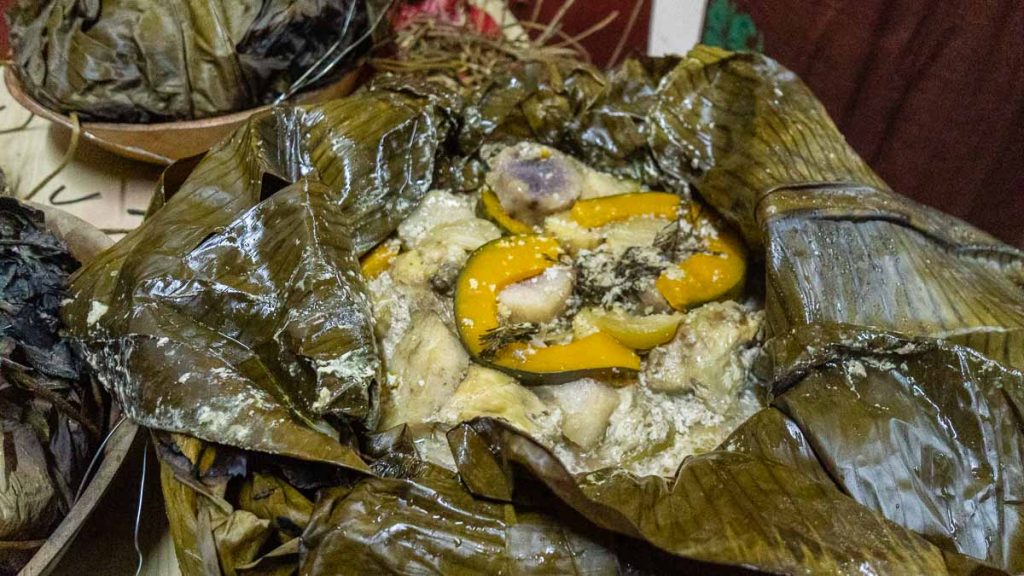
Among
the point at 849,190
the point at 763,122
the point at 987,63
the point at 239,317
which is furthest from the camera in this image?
the point at 987,63

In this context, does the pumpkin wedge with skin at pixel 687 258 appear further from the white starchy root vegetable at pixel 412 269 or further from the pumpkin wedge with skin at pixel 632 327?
the white starchy root vegetable at pixel 412 269

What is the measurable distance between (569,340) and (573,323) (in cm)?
5

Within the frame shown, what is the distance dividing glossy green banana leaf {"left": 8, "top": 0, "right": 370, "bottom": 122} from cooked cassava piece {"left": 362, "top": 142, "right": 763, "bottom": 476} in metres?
0.64

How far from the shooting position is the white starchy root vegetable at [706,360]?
1600mm

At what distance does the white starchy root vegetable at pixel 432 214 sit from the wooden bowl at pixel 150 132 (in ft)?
1.75

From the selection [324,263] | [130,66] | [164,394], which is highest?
[130,66]

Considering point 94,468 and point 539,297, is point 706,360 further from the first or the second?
point 94,468

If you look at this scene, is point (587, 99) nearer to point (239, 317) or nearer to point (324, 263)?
point (324, 263)

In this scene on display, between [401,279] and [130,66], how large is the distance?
95 cm

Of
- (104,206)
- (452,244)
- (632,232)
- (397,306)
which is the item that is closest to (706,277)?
(632,232)

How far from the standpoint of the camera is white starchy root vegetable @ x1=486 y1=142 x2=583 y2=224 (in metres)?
1.86

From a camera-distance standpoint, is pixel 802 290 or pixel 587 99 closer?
pixel 802 290

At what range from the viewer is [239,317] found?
1.38 meters

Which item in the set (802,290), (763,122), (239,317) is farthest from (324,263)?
(763,122)
